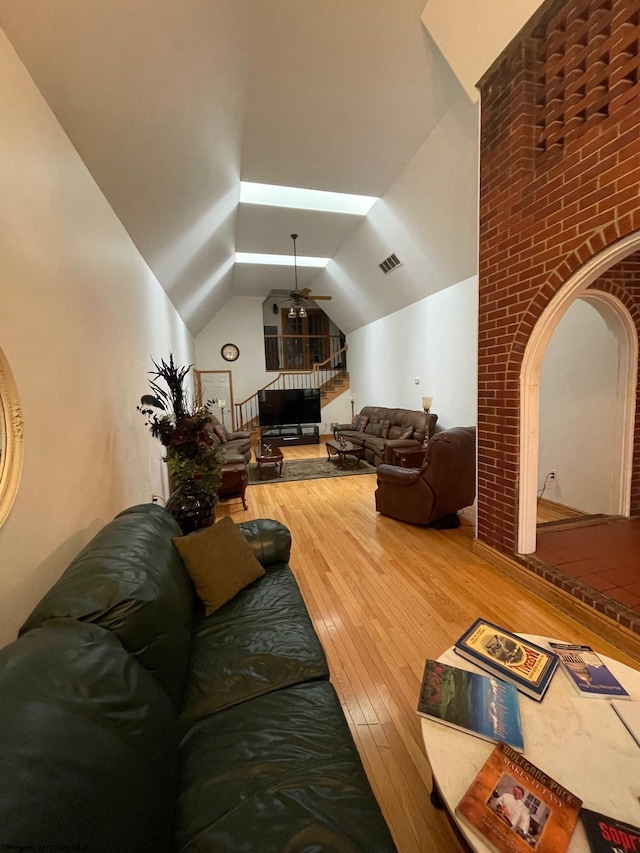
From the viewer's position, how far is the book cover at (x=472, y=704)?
1.07 metres

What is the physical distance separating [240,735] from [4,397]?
1351 millimetres

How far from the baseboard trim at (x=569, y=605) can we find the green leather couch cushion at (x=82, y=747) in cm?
232

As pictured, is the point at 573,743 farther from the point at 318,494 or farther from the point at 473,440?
the point at 318,494

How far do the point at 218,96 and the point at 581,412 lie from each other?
14.0 feet

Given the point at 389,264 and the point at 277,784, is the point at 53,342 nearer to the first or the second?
the point at 277,784

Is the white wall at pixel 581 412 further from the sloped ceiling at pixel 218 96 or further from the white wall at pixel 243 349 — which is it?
the white wall at pixel 243 349

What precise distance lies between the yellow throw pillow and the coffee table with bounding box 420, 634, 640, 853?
3.56ft

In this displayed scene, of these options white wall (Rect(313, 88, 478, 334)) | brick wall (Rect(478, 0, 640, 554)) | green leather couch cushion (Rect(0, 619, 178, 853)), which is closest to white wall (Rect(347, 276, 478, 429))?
white wall (Rect(313, 88, 478, 334))

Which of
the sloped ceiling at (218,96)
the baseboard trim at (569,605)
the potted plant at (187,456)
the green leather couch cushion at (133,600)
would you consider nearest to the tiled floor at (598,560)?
the baseboard trim at (569,605)

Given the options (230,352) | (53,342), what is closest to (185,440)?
(53,342)

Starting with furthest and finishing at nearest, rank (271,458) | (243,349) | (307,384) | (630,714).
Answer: (307,384)
(243,349)
(271,458)
(630,714)

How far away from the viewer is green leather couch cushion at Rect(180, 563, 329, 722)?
130 cm

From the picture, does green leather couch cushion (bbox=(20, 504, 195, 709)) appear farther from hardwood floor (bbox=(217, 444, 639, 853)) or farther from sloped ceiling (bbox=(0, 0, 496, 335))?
sloped ceiling (bbox=(0, 0, 496, 335))

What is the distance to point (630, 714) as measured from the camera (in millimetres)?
1111
